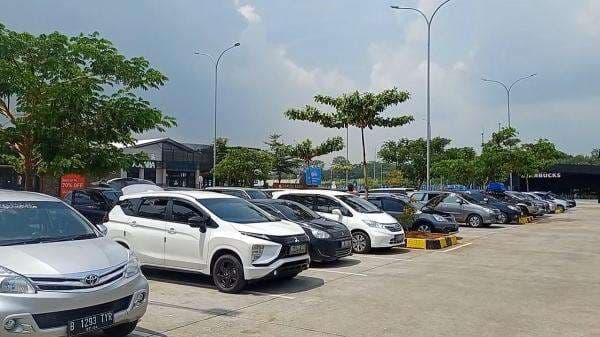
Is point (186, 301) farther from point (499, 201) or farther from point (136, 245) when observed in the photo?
point (499, 201)

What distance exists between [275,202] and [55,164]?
4945mm

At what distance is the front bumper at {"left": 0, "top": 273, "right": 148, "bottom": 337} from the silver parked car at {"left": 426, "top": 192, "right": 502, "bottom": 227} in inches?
817

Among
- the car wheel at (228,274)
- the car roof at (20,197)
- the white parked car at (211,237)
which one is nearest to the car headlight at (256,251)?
the white parked car at (211,237)

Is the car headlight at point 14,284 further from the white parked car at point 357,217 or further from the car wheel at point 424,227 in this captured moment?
the car wheel at point 424,227

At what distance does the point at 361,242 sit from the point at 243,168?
110 ft

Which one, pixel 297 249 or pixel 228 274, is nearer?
pixel 228 274

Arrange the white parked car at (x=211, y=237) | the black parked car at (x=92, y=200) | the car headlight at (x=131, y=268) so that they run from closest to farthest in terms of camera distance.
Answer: the car headlight at (x=131, y=268) < the white parked car at (x=211, y=237) < the black parked car at (x=92, y=200)

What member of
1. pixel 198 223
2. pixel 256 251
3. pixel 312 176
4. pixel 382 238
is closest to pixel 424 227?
pixel 382 238

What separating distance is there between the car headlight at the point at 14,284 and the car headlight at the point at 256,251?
4283 millimetres

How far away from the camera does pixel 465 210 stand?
86.0 ft

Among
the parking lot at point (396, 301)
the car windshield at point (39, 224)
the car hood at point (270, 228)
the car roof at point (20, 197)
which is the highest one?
the car roof at point (20, 197)

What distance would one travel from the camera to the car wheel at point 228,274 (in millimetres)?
9117

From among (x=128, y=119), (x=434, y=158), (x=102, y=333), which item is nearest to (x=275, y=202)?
(x=128, y=119)

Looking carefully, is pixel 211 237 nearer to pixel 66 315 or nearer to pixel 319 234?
pixel 319 234
